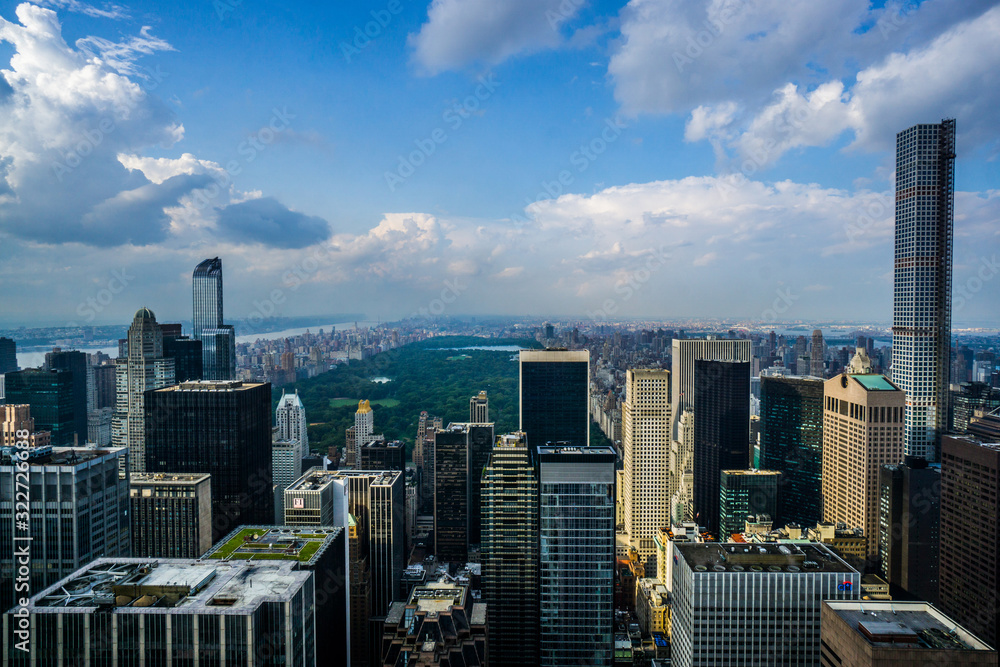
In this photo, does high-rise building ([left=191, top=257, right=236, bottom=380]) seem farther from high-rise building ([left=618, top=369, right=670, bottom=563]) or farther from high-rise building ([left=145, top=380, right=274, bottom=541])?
high-rise building ([left=618, top=369, right=670, bottom=563])

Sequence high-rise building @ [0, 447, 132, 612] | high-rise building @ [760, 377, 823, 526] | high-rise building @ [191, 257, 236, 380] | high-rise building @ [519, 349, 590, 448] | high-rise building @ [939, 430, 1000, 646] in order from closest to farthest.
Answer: high-rise building @ [0, 447, 132, 612]
high-rise building @ [939, 430, 1000, 646]
high-rise building @ [760, 377, 823, 526]
high-rise building @ [519, 349, 590, 448]
high-rise building @ [191, 257, 236, 380]

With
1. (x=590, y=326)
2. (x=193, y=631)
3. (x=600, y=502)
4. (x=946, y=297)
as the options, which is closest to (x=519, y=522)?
(x=600, y=502)

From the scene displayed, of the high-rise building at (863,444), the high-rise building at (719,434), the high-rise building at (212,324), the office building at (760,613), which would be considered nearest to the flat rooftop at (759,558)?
the office building at (760,613)

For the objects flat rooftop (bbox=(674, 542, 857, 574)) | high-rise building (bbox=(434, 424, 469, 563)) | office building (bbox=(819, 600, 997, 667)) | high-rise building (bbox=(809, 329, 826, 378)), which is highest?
high-rise building (bbox=(809, 329, 826, 378))

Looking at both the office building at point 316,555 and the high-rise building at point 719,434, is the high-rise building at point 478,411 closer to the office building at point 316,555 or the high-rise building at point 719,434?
the high-rise building at point 719,434

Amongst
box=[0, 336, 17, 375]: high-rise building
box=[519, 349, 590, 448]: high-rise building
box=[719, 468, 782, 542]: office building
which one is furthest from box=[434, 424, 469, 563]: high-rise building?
box=[0, 336, 17, 375]: high-rise building

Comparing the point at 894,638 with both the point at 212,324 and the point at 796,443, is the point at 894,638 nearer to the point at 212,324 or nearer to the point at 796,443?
the point at 796,443
